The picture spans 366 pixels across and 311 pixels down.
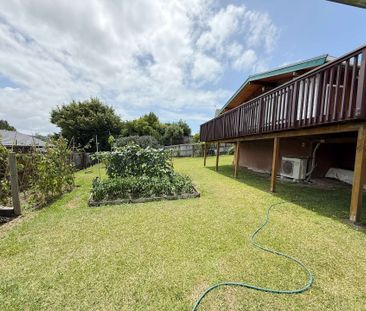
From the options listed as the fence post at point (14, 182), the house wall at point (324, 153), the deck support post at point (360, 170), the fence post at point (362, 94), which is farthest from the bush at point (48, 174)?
the house wall at point (324, 153)

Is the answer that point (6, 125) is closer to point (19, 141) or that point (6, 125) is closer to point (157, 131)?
point (157, 131)

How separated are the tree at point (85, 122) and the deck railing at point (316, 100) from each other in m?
20.3

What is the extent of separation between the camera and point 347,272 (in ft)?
6.76

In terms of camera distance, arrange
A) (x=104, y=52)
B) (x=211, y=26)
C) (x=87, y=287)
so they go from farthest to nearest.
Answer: (x=104, y=52) → (x=211, y=26) → (x=87, y=287)

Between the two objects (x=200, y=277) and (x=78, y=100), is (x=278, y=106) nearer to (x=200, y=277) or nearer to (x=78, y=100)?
(x=200, y=277)

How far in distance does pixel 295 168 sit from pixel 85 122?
22.7 meters

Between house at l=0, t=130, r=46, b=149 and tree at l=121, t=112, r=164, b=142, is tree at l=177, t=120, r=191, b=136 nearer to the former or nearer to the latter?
tree at l=121, t=112, r=164, b=142

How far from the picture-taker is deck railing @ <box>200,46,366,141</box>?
3.12 meters

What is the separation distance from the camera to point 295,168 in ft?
22.7

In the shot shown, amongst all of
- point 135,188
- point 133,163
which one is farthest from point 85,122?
point 135,188

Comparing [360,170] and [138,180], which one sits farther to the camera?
[138,180]

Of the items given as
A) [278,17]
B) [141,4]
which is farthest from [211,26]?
[141,4]

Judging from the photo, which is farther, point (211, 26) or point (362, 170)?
point (211, 26)

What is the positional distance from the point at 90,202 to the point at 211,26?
7.58 m
